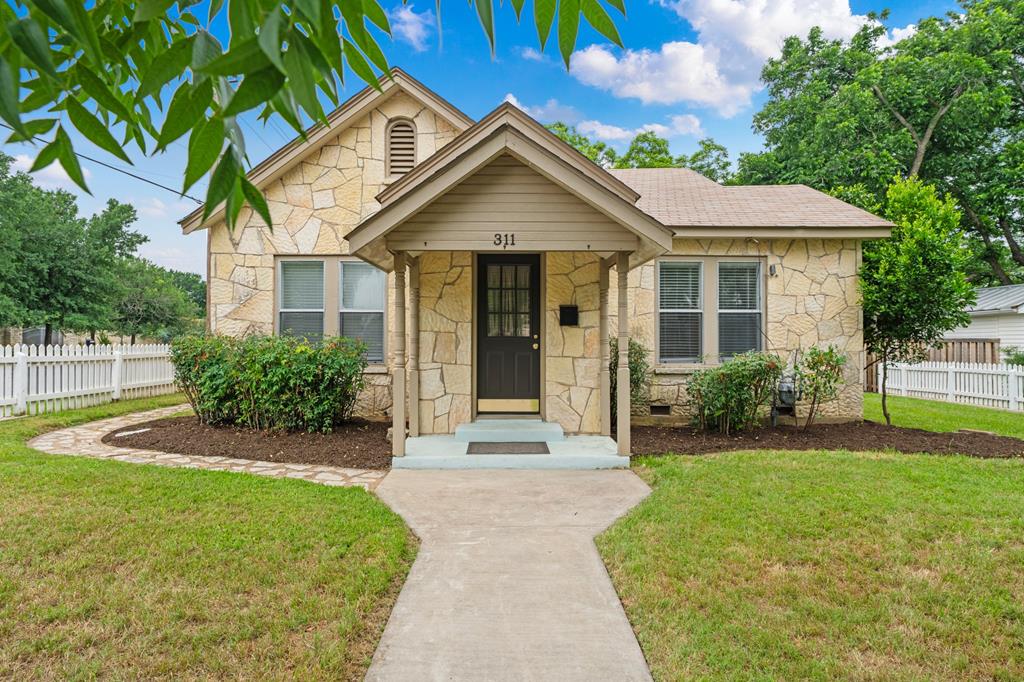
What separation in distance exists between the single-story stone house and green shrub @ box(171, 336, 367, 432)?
79 centimetres

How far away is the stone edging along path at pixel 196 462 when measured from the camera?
591cm

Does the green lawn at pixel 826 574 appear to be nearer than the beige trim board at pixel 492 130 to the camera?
Yes

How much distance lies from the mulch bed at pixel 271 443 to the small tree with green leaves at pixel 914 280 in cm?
795

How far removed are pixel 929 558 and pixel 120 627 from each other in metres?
5.09

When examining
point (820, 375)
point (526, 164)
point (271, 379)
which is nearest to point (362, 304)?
point (271, 379)

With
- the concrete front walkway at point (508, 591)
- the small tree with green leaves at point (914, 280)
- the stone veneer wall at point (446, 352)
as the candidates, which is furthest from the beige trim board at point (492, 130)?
the small tree with green leaves at point (914, 280)

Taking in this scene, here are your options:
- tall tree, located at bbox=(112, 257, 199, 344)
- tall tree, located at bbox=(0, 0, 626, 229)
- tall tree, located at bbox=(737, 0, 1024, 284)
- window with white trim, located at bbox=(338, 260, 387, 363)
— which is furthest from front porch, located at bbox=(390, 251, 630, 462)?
tall tree, located at bbox=(112, 257, 199, 344)

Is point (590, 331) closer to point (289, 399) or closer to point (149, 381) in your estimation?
point (289, 399)

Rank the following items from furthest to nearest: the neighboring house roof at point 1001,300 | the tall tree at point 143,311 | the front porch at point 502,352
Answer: the tall tree at point 143,311, the neighboring house roof at point 1001,300, the front porch at point 502,352

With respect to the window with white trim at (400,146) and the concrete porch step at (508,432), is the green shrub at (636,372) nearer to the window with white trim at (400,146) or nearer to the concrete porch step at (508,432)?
the concrete porch step at (508,432)

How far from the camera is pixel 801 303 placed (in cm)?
894

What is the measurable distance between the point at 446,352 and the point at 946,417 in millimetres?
9887

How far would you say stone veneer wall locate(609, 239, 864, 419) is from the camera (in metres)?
8.92

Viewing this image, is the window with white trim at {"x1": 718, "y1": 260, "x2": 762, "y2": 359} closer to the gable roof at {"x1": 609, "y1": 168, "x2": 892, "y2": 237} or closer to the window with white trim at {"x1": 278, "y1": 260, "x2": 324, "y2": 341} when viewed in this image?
the gable roof at {"x1": 609, "y1": 168, "x2": 892, "y2": 237}
